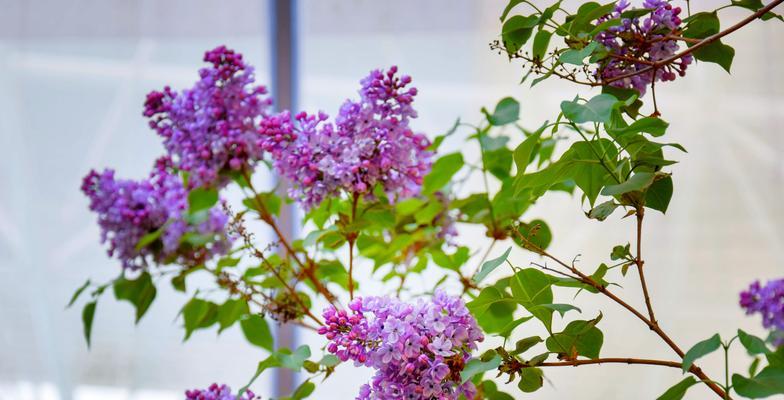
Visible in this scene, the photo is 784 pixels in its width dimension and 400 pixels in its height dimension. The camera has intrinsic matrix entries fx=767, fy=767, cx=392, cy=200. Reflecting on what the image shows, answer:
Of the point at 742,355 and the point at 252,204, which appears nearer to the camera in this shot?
the point at 252,204

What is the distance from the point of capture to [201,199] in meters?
0.83

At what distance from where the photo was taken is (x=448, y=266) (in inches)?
33.6

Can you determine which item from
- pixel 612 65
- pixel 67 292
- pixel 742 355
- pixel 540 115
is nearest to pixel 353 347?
pixel 612 65

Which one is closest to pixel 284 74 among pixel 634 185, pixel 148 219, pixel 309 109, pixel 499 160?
pixel 309 109

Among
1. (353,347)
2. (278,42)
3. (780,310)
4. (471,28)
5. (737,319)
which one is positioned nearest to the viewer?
(353,347)

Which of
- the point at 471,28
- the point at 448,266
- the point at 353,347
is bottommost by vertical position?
the point at 353,347

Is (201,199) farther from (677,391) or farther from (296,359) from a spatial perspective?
(677,391)

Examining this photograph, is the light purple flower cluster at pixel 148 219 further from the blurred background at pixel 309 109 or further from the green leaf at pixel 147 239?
the blurred background at pixel 309 109

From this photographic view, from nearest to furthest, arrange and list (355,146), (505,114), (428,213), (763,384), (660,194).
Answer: (763,384)
(660,194)
(355,146)
(505,114)
(428,213)

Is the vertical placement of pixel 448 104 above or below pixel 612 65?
above

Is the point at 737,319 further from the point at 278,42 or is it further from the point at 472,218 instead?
the point at 278,42

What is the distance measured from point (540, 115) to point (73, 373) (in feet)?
4.19

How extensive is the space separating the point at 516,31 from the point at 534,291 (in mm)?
215

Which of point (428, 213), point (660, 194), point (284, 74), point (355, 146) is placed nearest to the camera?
point (660, 194)
